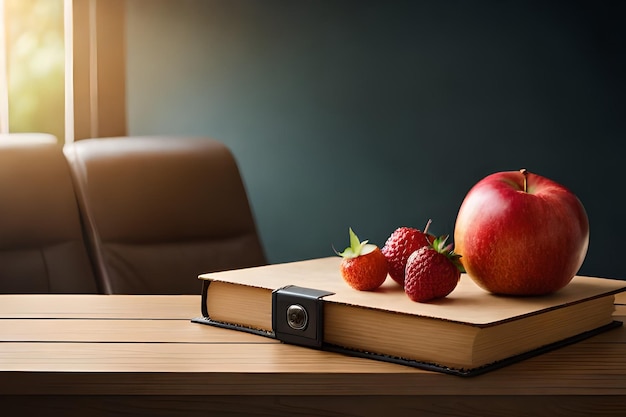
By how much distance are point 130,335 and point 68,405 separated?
15 centimetres

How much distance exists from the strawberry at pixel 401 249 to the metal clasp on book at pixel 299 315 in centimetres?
11

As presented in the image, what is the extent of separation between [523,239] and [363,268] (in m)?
0.18

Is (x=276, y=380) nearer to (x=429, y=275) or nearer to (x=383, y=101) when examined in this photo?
(x=429, y=275)

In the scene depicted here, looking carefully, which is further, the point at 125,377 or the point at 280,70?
the point at 280,70

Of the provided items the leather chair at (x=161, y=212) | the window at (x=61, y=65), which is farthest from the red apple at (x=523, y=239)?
the window at (x=61, y=65)

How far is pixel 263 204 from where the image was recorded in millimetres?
2811

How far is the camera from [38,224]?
202 centimetres

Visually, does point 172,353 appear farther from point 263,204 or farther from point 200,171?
point 263,204

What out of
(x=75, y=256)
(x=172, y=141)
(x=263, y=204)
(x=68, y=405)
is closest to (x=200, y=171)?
(x=172, y=141)

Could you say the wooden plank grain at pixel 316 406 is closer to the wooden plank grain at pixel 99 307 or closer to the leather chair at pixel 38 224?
the wooden plank grain at pixel 99 307

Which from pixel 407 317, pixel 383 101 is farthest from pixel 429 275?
pixel 383 101

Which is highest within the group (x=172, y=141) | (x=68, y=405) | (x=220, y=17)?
(x=220, y=17)

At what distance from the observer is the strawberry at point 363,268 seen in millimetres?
959

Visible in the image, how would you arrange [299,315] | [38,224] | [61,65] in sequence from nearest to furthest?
1. [299,315]
2. [38,224]
3. [61,65]
